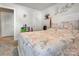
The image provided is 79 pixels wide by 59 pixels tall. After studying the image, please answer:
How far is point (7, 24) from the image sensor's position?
190cm

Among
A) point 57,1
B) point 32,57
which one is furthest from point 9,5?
point 32,57

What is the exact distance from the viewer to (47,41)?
185 centimetres

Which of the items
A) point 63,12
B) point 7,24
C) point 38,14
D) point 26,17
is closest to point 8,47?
point 7,24

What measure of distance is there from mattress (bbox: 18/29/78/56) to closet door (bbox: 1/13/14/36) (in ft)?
0.52

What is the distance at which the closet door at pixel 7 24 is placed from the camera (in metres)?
1.89

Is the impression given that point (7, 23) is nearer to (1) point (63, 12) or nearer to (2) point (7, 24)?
(2) point (7, 24)

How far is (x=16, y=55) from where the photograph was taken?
6.35 feet

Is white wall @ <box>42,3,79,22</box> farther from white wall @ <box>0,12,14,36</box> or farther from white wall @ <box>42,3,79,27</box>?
white wall @ <box>0,12,14,36</box>

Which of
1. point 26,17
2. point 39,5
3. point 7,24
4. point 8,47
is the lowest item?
point 8,47

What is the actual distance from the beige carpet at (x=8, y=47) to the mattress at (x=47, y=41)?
15 centimetres

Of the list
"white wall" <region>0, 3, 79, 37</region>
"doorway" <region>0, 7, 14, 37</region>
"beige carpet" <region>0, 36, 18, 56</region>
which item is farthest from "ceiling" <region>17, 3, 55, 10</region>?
"beige carpet" <region>0, 36, 18, 56</region>

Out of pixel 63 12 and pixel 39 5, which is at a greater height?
pixel 39 5

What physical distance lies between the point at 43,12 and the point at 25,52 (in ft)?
2.08

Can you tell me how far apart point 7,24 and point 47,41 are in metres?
0.63
